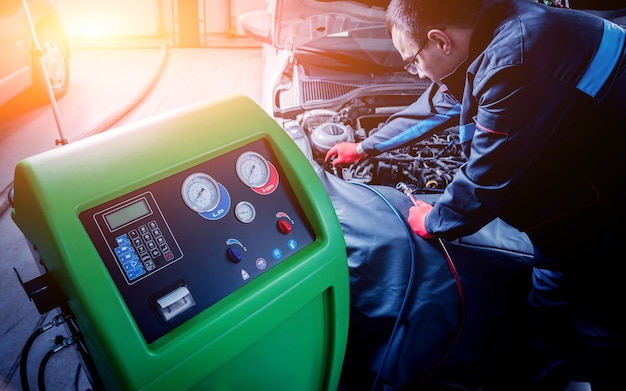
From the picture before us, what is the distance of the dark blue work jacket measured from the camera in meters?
1.01

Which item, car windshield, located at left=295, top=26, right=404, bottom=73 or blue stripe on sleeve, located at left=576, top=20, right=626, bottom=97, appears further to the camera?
car windshield, located at left=295, top=26, right=404, bottom=73

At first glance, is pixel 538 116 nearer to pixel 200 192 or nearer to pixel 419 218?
pixel 419 218

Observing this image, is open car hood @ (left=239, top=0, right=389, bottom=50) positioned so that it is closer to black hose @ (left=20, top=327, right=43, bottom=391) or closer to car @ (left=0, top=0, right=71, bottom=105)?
car @ (left=0, top=0, right=71, bottom=105)

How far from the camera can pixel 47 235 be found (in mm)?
628

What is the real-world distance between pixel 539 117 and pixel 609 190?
0.37 metres

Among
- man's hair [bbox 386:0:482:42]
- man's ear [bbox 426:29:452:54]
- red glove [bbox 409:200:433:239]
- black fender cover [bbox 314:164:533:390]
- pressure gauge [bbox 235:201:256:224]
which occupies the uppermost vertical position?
man's hair [bbox 386:0:482:42]

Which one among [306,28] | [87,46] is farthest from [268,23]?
[87,46]

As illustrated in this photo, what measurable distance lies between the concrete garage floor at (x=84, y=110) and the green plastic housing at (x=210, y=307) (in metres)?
0.97

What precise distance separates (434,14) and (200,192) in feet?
2.71

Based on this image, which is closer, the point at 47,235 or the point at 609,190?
the point at 47,235

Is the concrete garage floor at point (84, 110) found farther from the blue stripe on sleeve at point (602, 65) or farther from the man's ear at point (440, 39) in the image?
the blue stripe on sleeve at point (602, 65)

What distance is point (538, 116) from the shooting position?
103cm

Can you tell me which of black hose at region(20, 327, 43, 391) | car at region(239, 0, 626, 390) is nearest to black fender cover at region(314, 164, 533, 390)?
car at region(239, 0, 626, 390)

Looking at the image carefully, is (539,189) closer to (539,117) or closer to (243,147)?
(539,117)
